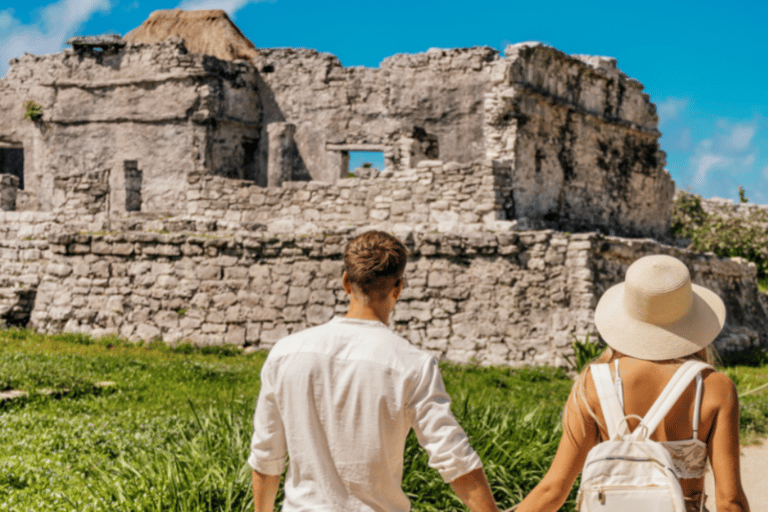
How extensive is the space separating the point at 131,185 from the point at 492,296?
23.9ft

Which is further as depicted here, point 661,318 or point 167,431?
point 167,431

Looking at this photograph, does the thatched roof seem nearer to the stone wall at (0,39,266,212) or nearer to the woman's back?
the stone wall at (0,39,266,212)

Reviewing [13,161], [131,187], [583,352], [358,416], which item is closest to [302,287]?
[583,352]

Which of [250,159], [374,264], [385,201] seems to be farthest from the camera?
[250,159]

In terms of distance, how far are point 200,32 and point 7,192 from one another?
10.1 metres

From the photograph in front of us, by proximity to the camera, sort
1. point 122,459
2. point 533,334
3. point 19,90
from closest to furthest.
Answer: point 122,459 → point 533,334 → point 19,90

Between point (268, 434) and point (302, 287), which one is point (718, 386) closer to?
point (268, 434)

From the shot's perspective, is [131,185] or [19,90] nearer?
[131,185]

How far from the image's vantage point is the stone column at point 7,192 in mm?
13812

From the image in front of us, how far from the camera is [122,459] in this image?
465 cm

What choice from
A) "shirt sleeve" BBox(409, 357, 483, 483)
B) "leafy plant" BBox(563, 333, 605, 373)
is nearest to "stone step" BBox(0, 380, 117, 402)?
"shirt sleeve" BBox(409, 357, 483, 483)

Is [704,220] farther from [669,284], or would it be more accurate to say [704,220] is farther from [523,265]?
[669,284]

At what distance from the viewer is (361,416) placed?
83.6 inches

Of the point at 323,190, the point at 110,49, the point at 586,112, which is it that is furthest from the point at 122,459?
the point at 110,49
